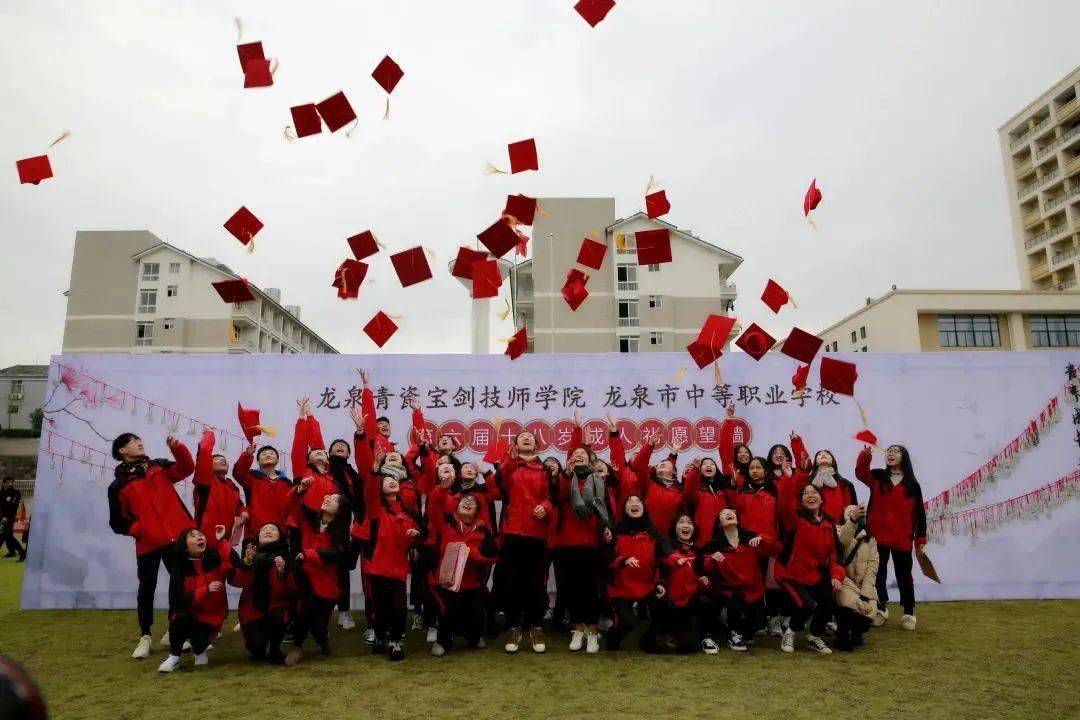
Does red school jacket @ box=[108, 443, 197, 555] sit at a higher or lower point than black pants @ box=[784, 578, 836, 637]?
higher

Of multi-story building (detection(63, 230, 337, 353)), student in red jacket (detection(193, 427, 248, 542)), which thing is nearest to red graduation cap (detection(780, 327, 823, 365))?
student in red jacket (detection(193, 427, 248, 542))

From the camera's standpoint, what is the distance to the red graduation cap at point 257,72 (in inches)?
177

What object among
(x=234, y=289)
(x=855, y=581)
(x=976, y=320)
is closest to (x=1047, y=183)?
(x=976, y=320)

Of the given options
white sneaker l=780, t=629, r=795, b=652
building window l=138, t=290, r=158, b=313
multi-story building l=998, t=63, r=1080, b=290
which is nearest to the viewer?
white sneaker l=780, t=629, r=795, b=652

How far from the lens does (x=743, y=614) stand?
15.5ft

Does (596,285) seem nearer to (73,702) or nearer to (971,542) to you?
(971,542)

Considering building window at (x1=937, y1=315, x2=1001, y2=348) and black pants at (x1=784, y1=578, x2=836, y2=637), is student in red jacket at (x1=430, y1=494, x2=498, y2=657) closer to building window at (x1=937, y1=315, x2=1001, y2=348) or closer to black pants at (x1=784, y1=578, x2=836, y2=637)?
black pants at (x1=784, y1=578, x2=836, y2=637)

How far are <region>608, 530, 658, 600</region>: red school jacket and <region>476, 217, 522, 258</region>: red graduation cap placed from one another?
7.67ft

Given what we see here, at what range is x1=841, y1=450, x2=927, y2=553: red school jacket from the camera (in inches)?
214

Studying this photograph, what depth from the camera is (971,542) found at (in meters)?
6.41

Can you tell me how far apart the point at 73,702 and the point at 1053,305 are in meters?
39.2

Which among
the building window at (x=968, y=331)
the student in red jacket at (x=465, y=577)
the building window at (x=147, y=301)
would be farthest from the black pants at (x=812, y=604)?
the building window at (x=147, y=301)

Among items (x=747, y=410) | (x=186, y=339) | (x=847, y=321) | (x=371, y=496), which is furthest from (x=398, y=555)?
(x=847, y=321)

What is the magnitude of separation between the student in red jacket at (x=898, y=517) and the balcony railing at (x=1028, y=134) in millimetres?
41265
